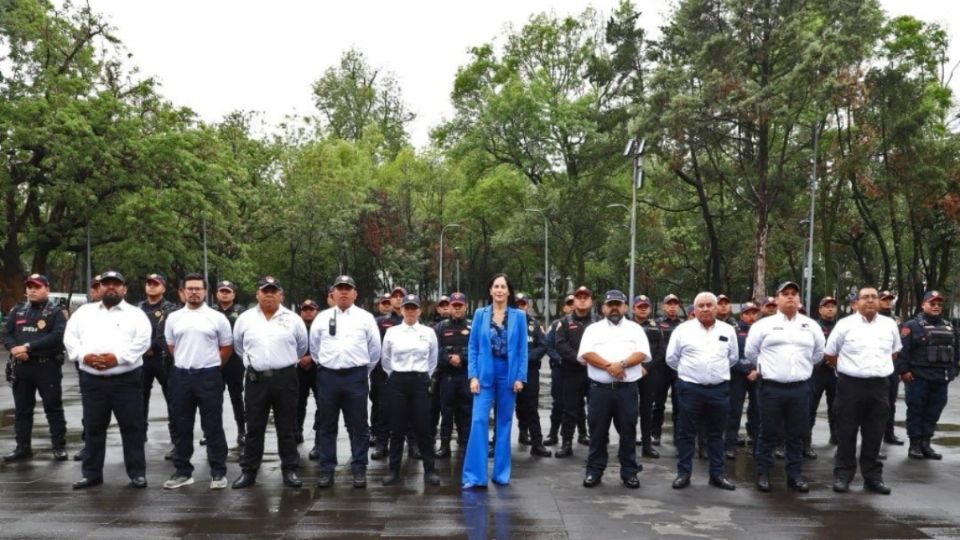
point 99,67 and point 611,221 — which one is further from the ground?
point 99,67

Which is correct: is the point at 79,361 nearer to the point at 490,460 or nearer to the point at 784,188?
the point at 490,460

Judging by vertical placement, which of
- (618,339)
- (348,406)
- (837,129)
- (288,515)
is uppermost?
(837,129)

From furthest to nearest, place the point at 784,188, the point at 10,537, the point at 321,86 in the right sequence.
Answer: the point at 321,86 → the point at 784,188 → the point at 10,537

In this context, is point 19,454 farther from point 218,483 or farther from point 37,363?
point 218,483

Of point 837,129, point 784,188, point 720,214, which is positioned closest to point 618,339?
point 784,188

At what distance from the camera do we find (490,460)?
9570 millimetres

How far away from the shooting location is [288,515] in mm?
7020

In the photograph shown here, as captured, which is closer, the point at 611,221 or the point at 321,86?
the point at 611,221

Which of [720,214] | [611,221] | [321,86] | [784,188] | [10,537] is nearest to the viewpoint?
[10,537]

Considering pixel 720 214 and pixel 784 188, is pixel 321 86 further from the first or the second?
pixel 784 188

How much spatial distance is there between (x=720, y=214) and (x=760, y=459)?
1276 inches

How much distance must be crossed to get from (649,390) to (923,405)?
9.87 feet

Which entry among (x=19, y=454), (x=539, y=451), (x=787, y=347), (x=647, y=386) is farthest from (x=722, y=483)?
(x=19, y=454)

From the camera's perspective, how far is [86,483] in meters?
7.97
